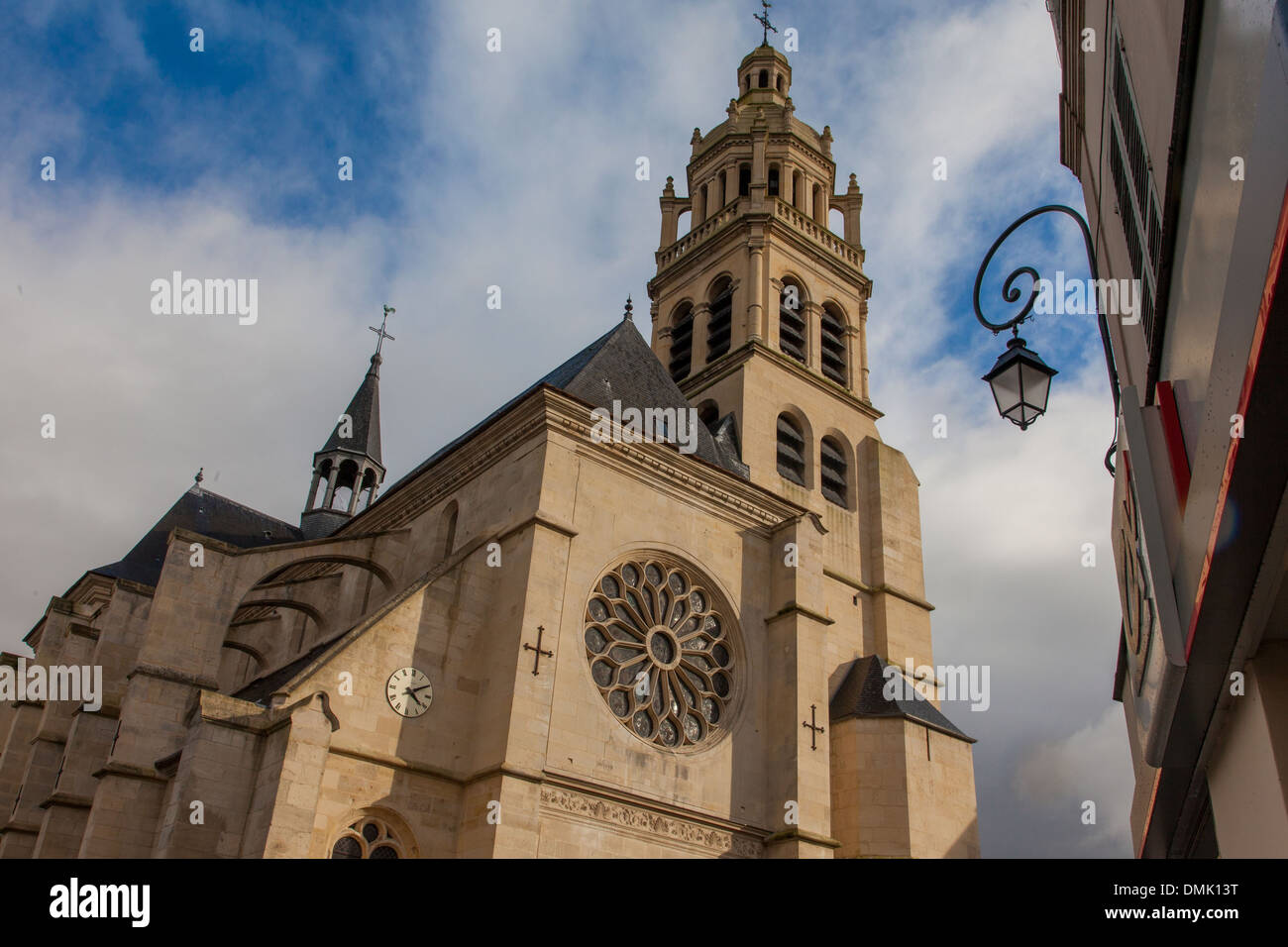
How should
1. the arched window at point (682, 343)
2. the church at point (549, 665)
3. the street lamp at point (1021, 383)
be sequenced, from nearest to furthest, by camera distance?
1. the street lamp at point (1021, 383)
2. the church at point (549, 665)
3. the arched window at point (682, 343)

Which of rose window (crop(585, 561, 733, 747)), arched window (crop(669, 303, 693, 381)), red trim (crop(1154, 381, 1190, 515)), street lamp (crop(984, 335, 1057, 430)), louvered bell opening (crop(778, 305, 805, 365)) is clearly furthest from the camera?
arched window (crop(669, 303, 693, 381))

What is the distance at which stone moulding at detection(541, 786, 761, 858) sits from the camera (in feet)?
37.1

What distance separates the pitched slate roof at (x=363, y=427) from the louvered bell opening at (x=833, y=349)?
14.0m

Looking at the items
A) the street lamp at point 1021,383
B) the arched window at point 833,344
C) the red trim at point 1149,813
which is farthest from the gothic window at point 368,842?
the arched window at point 833,344

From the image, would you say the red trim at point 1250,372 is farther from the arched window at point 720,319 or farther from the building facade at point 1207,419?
the arched window at point 720,319

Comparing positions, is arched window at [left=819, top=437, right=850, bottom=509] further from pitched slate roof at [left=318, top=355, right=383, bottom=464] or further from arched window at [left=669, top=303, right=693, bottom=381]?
pitched slate roof at [left=318, top=355, right=383, bottom=464]

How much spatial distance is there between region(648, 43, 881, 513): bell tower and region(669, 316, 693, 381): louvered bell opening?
0.03 m

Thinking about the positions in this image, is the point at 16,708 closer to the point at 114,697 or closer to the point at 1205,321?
the point at 114,697

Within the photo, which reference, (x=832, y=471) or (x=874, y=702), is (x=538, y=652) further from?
(x=832, y=471)

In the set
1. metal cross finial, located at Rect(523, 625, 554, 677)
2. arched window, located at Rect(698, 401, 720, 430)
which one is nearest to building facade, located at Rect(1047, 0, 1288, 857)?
metal cross finial, located at Rect(523, 625, 554, 677)

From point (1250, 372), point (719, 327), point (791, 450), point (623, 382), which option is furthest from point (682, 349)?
point (1250, 372)

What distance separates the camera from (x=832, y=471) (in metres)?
20.7

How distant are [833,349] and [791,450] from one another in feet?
13.8

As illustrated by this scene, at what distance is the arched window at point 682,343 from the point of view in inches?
912
